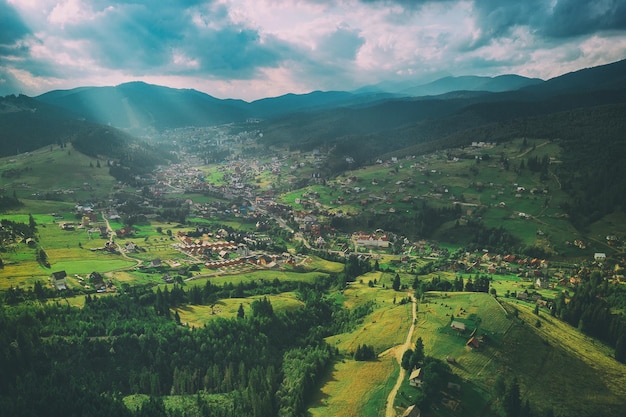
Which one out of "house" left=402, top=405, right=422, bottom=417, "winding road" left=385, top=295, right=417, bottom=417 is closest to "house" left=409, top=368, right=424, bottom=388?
"winding road" left=385, top=295, right=417, bottom=417

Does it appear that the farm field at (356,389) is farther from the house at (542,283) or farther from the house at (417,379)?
the house at (542,283)

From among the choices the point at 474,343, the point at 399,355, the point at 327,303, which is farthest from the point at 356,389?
the point at 327,303

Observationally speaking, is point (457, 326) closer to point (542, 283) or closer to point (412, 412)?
point (412, 412)

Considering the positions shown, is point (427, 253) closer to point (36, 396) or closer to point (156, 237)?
point (156, 237)

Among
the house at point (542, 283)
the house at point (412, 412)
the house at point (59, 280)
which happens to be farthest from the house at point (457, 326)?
the house at point (59, 280)

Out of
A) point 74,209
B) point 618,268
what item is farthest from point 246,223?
point 618,268

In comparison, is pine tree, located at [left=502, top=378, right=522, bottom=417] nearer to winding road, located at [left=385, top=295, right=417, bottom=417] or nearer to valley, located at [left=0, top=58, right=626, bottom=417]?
valley, located at [left=0, top=58, right=626, bottom=417]
